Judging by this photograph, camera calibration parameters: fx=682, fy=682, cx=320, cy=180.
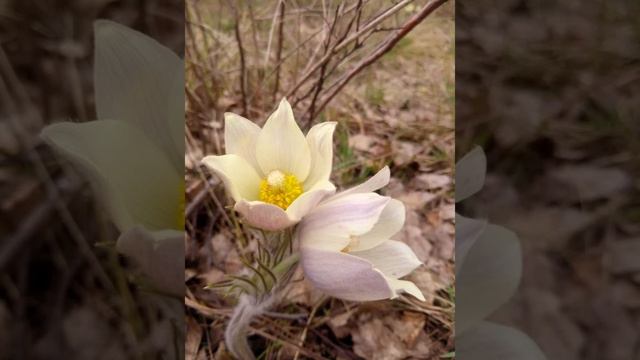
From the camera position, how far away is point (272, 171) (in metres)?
0.57

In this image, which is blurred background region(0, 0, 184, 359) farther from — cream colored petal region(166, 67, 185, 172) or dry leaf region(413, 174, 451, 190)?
dry leaf region(413, 174, 451, 190)

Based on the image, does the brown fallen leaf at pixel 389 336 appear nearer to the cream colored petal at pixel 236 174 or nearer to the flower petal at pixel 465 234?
the flower petal at pixel 465 234

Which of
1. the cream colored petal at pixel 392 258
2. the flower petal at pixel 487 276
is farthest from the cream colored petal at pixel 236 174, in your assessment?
the flower petal at pixel 487 276

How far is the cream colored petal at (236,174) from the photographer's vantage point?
545mm

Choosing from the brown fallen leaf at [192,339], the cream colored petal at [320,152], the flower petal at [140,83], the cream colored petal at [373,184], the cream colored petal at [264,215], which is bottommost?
the brown fallen leaf at [192,339]

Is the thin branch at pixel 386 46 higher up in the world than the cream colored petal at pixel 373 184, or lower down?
higher up

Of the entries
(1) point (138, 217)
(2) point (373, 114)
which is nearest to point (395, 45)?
(2) point (373, 114)

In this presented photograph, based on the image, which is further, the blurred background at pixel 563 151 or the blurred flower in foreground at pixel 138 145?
the blurred background at pixel 563 151

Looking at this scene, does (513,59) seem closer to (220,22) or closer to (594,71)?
(594,71)

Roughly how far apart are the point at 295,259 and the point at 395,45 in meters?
0.22

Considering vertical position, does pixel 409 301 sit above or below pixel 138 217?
below

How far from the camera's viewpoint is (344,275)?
0.54m

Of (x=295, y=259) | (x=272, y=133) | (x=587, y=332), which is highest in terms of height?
(x=272, y=133)

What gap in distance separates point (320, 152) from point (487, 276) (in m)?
0.21
